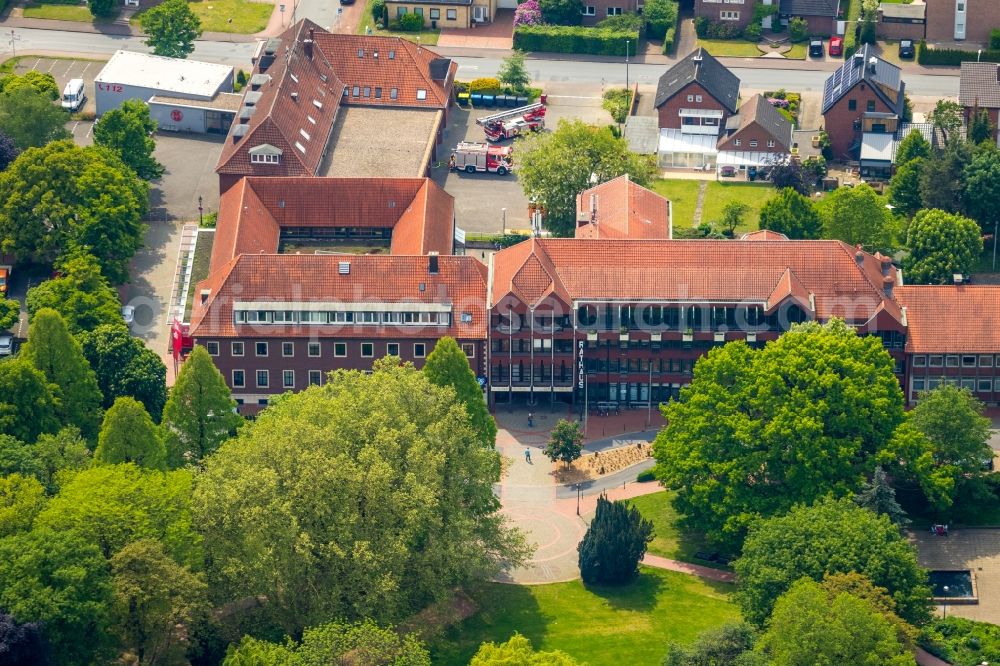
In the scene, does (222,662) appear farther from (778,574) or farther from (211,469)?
(778,574)

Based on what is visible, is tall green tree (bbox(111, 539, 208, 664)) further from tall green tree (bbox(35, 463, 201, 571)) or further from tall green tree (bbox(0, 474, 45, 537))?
tall green tree (bbox(0, 474, 45, 537))

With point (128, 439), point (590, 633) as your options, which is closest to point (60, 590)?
point (128, 439)

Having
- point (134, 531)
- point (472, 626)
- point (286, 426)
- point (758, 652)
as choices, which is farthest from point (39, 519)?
point (758, 652)

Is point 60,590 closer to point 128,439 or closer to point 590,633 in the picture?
point 128,439

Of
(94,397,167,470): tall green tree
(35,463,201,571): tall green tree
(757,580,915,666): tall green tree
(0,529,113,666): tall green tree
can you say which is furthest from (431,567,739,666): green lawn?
(0,529,113,666): tall green tree

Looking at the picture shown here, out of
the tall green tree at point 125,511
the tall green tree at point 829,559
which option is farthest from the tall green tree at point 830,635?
the tall green tree at point 125,511

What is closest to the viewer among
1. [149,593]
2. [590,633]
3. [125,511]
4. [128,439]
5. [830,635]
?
[830,635]
